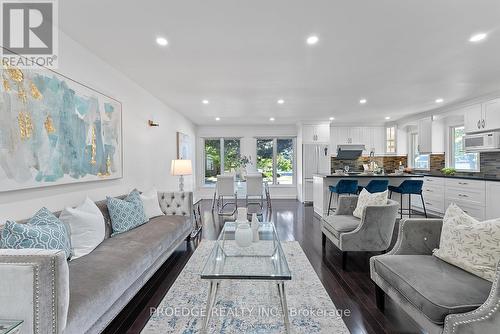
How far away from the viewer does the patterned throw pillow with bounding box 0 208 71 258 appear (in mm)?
1554

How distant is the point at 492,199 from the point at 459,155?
1781 mm

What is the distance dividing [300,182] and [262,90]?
399 centimetres

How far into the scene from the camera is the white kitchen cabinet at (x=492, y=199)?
419 cm

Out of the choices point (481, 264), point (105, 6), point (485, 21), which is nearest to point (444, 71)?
point (485, 21)

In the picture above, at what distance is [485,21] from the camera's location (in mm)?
2246

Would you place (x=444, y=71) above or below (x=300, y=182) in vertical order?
above

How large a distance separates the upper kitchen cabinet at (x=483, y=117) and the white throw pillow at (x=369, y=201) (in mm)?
3256

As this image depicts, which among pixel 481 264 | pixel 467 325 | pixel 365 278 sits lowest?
pixel 365 278

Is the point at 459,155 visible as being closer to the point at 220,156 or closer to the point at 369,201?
the point at 369,201

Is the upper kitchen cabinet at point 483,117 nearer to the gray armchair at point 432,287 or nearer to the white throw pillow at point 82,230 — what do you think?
the gray armchair at point 432,287

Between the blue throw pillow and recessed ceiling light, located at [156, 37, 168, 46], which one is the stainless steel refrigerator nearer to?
the blue throw pillow

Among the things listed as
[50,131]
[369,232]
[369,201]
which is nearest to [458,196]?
[369,201]

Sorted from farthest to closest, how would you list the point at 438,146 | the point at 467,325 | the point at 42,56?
the point at 438,146
the point at 42,56
the point at 467,325

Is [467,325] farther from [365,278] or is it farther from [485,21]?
[485,21]
